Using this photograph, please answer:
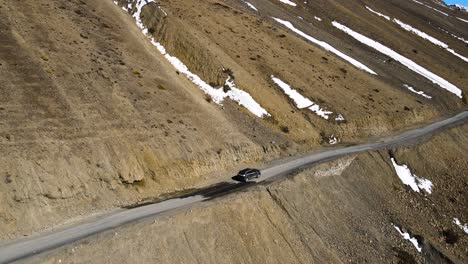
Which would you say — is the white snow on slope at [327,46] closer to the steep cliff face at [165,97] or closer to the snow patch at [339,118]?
the steep cliff face at [165,97]

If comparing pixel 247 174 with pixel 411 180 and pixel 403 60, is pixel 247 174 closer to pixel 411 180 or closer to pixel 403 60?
pixel 411 180

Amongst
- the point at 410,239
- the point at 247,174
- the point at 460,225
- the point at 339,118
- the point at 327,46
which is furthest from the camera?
the point at 327,46

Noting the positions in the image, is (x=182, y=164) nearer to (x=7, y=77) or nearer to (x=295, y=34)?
(x=7, y=77)

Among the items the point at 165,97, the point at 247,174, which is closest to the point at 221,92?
the point at 165,97

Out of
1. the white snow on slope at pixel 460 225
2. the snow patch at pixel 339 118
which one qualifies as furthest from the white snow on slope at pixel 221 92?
the white snow on slope at pixel 460 225

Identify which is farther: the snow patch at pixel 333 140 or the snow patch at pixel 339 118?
the snow patch at pixel 339 118
